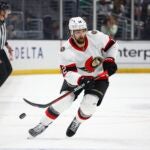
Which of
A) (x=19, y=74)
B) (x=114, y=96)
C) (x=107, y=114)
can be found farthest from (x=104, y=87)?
(x=19, y=74)

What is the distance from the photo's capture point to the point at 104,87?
5211 mm

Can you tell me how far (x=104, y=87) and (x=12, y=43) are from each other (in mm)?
6370

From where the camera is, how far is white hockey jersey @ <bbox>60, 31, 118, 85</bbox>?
5074 millimetres

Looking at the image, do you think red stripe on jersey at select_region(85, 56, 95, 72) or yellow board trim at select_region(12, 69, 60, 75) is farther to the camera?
yellow board trim at select_region(12, 69, 60, 75)

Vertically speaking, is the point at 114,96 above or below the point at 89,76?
below

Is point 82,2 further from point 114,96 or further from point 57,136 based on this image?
point 57,136

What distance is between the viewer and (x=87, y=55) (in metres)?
5.16

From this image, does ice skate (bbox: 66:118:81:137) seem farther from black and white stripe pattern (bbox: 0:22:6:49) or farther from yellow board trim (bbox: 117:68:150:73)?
→ yellow board trim (bbox: 117:68:150:73)

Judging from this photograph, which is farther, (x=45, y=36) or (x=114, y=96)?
(x=45, y=36)

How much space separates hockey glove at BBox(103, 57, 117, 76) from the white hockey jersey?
78mm

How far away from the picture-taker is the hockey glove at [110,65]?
16.7 feet

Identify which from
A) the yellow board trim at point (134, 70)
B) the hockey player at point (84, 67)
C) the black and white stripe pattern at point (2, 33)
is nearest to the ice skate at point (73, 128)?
the hockey player at point (84, 67)

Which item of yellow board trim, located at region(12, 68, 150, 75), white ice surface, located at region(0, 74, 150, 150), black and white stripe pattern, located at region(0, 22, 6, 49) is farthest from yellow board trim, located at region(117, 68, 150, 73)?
black and white stripe pattern, located at region(0, 22, 6, 49)

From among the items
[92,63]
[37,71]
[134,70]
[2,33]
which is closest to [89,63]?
[92,63]
